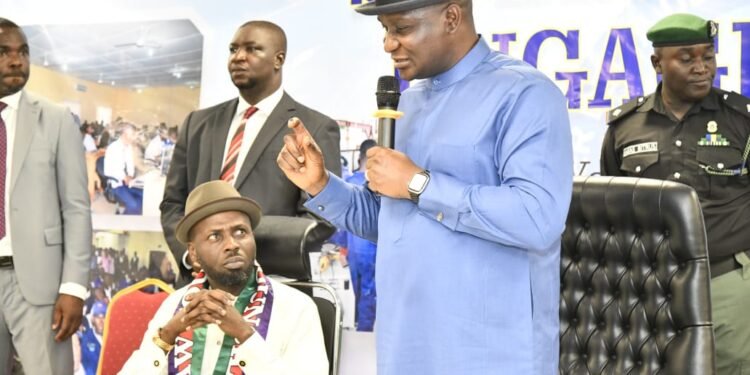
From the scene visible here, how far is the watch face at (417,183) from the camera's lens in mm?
2062

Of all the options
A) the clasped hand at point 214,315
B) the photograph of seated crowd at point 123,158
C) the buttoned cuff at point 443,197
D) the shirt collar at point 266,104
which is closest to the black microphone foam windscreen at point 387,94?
the buttoned cuff at point 443,197

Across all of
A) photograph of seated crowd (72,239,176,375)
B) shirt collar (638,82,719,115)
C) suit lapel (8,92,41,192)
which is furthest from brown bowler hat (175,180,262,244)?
photograph of seated crowd (72,239,176,375)

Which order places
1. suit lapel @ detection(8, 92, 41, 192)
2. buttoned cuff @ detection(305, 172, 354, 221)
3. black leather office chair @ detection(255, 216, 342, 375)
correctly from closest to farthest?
buttoned cuff @ detection(305, 172, 354, 221)
black leather office chair @ detection(255, 216, 342, 375)
suit lapel @ detection(8, 92, 41, 192)

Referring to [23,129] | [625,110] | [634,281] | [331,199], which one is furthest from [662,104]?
[23,129]

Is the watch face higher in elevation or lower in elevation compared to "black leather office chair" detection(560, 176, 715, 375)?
A: higher

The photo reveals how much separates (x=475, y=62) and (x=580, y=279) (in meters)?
1.41

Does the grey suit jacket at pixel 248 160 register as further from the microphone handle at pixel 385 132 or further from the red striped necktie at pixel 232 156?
the microphone handle at pixel 385 132

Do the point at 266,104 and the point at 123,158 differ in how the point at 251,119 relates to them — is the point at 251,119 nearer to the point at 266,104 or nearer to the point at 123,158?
the point at 266,104

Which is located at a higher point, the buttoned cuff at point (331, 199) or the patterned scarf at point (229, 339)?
the buttoned cuff at point (331, 199)

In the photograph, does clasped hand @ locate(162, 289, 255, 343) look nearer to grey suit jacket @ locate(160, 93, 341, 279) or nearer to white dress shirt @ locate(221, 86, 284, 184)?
grey suit jacket @ locate(160, 93, 341, 279)

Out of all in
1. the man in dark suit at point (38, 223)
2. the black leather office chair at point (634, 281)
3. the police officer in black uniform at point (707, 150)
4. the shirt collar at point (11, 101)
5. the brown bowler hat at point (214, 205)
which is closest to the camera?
the black leather office chair at point (634, 281)

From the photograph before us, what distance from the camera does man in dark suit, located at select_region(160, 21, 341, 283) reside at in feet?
13.7

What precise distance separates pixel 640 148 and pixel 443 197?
2.33m

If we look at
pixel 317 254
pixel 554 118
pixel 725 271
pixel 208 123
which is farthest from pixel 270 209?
pixel 554 118
